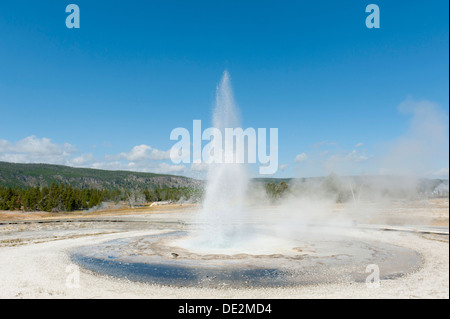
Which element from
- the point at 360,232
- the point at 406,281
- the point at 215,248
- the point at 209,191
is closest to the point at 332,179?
the point at 360,232

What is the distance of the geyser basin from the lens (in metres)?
11.4

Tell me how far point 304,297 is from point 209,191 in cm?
1275

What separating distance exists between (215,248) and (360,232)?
12172 mm

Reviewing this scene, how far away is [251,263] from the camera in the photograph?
45.5ft

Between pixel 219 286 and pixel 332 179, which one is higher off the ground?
pixel 332 179

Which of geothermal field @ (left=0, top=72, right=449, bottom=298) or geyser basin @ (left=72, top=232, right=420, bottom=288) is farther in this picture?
geyser basin @ (left=72, top=232, right=420, bottom=288)

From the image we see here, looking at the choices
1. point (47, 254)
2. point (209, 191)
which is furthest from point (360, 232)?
point (47, 254)

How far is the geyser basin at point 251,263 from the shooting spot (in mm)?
11359

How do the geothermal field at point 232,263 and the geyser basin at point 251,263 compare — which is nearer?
the geothermal field at point 232,263

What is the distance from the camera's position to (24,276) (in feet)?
37.6
